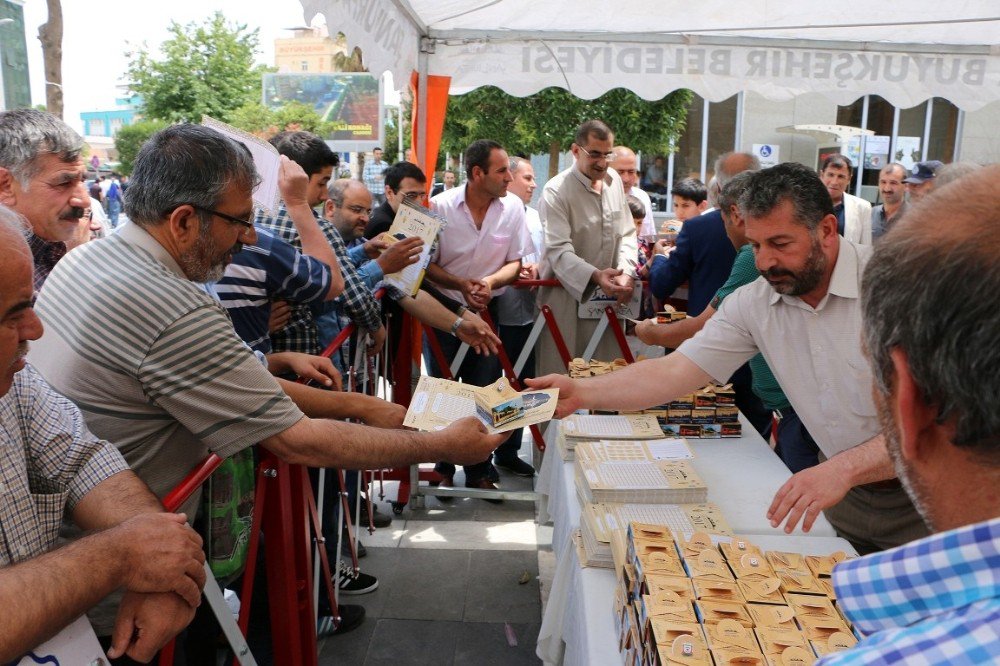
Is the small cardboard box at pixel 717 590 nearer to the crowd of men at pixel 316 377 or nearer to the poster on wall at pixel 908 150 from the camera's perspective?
the crowd of men at pixel 316 377

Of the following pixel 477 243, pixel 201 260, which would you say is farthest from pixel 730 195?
pixel 201 260

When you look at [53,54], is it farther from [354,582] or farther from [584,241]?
[354,582]

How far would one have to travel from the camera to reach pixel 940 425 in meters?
0.85

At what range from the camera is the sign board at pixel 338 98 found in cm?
3159

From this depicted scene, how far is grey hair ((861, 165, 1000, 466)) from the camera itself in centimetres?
78

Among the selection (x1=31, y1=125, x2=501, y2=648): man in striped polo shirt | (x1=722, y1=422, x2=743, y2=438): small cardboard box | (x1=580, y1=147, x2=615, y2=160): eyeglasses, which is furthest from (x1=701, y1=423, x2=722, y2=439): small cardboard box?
(x1=580, y1=147, x2=615, y2=160): eyeglasses

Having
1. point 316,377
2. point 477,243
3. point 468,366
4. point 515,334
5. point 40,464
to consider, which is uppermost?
point 477,243

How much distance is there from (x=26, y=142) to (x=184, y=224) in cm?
Answer: 138

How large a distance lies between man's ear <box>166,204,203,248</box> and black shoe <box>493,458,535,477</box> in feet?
12.3

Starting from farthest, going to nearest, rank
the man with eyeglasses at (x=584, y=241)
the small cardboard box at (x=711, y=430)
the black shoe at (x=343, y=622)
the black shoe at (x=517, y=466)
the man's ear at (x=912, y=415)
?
the black shoe at (x=517, y=466)
the man with eyeglasses at (x=584, y=241)
the black shoe at (x=343, y=622)
the small cardboard box at (x=711, y=430)
the man's ear at (x=912, y=415)

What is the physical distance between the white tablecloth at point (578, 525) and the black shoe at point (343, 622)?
3.60ft

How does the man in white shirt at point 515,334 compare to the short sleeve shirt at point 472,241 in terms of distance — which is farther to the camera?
the man in white shirt at point 515,334

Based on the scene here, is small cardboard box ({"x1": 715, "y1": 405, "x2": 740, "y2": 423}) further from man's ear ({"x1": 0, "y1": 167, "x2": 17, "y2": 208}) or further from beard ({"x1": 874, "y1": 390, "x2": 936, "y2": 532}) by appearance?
man's ear ({"x1": 0, "y1": 167, "x2": 17, "y2": 208})

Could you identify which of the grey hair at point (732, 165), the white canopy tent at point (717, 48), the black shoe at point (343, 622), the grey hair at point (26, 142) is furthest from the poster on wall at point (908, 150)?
the grey hair at point (26, 142)
